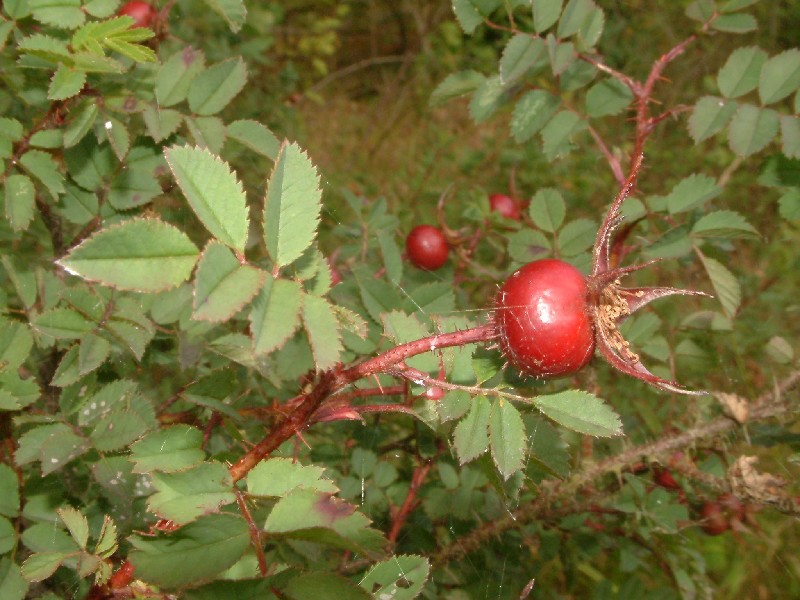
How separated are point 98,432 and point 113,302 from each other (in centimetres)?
20

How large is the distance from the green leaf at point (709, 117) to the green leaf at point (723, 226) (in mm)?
156

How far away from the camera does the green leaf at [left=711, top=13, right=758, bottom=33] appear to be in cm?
140

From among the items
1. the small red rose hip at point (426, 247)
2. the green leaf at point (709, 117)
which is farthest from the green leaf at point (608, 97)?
the small red rose hip at point (426, 247)

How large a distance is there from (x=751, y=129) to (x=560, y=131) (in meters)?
0.34

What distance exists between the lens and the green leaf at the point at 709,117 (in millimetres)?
1322

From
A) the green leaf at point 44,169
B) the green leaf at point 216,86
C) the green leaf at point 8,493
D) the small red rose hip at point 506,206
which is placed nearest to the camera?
the green leaf at point 8,493

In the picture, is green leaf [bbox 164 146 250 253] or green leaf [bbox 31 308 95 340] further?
green leaf [bbox 31 308 95 340]

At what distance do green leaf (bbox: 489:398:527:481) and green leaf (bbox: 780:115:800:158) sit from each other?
31.9 inches

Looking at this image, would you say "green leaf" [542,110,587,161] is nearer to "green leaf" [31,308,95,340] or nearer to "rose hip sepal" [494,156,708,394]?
"rose hip sepal" [494,156,708,394]

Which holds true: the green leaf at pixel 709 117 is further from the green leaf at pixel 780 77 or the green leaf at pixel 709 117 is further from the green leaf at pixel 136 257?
the green leaf at pixel 136 257

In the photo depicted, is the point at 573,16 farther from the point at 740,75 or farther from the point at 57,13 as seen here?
the point at 57,13

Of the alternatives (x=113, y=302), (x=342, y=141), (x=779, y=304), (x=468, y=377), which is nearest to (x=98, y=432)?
(x=113, y=302)

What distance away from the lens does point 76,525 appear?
81 cm

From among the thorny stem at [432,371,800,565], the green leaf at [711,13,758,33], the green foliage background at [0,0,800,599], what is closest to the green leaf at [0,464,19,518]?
the green foliage background at [0,0,800,599]
